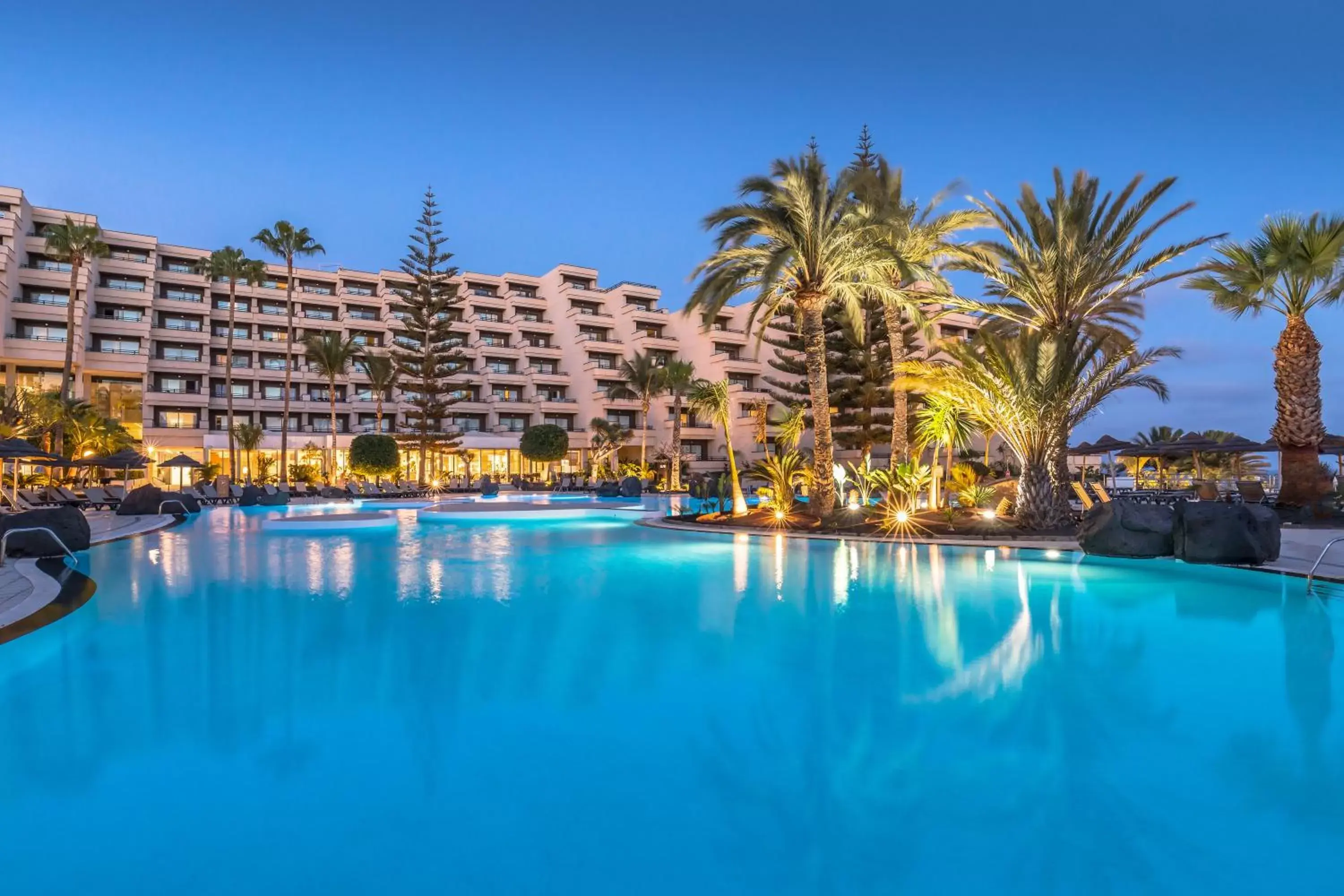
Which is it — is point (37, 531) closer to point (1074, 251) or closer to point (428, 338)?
point (1074, 251)

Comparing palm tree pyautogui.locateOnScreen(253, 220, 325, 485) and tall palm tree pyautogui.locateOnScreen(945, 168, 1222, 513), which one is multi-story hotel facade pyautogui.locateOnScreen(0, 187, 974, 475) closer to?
palm tree pyautogui.locateOnScreen(253, 220, 325, 485)

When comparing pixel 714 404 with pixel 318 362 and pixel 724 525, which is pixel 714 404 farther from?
pixel 318 362

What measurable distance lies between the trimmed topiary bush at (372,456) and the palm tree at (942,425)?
94.7ft

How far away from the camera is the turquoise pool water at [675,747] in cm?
316

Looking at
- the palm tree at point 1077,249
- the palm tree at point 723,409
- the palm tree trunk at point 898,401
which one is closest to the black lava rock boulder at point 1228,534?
the palm tree at point 1077,249

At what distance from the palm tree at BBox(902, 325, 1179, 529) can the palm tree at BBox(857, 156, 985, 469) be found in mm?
2840

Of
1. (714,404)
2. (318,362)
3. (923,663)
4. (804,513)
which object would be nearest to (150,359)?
(318,362)

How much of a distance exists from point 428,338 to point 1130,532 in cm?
4090

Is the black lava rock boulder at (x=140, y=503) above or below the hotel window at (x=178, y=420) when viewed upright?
below

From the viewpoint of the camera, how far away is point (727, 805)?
3.70m

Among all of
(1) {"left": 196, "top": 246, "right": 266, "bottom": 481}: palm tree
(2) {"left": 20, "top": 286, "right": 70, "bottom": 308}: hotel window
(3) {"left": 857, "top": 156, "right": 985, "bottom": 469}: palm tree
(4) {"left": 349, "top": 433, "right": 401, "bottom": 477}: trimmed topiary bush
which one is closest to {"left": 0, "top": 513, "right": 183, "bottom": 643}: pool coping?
(3) {"left": 857, "top": 156, "right": 985, "bottom": 469}: palm tree

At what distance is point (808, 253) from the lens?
18.8 meters

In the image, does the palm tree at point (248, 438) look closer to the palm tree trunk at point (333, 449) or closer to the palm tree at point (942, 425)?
the palm tree trunk at point (333, 449)

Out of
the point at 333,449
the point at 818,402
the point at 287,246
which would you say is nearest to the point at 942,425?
the point at 818,402
